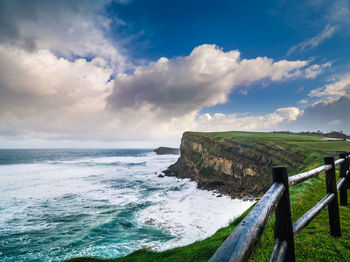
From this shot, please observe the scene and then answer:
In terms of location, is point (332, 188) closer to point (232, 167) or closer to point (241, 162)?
point (241, 162)

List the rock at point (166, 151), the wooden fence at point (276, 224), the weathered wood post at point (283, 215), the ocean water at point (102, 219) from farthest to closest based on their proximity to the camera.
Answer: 1. the rock at point (166, 151)
2. the ocean water at point (102, 219)
3. the weathered wood post at point (283, 215)
4. the wooden fence at point (276, 224)

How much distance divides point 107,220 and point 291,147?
112ft

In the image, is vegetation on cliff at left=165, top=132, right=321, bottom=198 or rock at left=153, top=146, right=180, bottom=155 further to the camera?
rock at left=153, top=146, right=180, bottom=155

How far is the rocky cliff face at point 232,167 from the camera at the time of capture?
101ft

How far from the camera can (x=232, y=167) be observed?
37500 millimetres

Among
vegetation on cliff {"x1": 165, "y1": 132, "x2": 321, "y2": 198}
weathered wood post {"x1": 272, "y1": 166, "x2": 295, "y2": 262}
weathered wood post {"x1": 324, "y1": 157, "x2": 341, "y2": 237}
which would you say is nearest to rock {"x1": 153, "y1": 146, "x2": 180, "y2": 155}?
vegetation on cliff {"x1": 165, "y1": 132, "x2": 321, "y2": 198}

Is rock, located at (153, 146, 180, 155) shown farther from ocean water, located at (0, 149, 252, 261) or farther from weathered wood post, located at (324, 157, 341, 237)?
weathered wood post, located at (324, 157, 341, 237)

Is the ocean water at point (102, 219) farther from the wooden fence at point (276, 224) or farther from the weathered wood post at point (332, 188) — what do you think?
the wooden fence at point (276, 224)

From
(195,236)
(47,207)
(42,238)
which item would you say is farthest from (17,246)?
(195,236)

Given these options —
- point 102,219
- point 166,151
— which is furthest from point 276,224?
point 166,151

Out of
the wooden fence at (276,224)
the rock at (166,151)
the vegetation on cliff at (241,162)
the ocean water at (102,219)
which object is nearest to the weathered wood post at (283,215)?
the wooden fence at (276,224)

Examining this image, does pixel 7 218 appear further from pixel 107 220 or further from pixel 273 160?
pixel 273 160

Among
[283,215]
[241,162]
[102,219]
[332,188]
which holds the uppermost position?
[283,215]

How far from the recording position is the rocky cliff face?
30.9 metres
